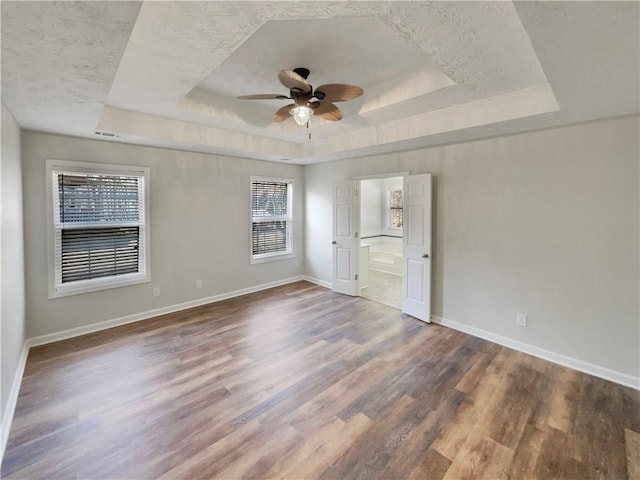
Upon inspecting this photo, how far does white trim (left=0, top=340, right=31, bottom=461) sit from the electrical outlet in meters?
4.55

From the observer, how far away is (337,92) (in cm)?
247

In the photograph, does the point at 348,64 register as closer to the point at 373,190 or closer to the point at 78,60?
the point at 78,60

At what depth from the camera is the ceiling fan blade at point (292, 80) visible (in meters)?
2.20

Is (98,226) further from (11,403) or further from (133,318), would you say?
(11,403)

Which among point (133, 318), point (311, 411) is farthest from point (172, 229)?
point (311, 411)

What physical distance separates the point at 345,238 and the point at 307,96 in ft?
9.97

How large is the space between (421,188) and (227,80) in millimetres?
2747

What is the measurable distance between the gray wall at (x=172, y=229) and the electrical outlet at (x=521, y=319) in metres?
3.95

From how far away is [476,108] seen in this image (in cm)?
299

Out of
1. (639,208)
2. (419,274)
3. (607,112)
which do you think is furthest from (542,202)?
(419,274)

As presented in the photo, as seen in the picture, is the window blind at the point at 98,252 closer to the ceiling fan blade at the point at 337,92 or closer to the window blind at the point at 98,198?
the window blind at the point at 98,198

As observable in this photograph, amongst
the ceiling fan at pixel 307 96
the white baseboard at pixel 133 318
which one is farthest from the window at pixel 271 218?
the ceiling fan at pixel 307 96

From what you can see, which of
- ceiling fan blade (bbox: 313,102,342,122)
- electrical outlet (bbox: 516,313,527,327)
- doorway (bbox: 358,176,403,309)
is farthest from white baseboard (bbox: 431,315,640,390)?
ceiling fan blade (bbox: 313,102,342,122)

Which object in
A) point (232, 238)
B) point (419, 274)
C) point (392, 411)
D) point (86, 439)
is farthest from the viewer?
point (232, 238)
